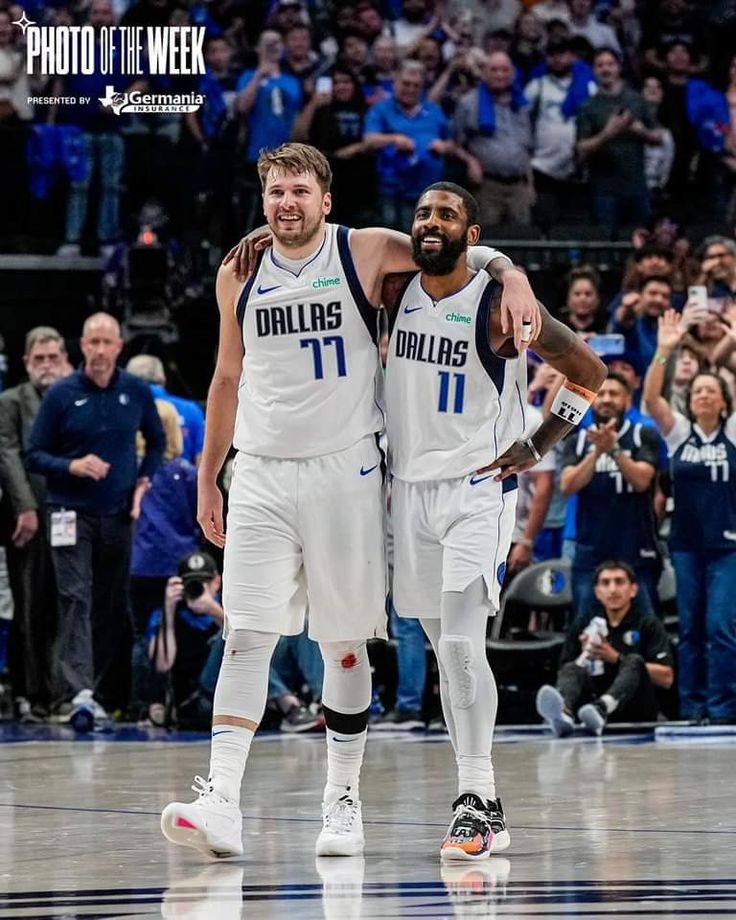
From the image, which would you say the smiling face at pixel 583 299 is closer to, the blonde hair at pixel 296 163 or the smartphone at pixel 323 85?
the smartphone at pixel 323 85

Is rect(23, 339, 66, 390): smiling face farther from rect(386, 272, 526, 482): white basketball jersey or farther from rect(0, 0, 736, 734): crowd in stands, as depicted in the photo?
rect(386, 272, 526, 482): white basketball jersey

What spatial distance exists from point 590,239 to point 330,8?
3.77m

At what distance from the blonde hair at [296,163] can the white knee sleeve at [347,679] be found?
157 centimetres

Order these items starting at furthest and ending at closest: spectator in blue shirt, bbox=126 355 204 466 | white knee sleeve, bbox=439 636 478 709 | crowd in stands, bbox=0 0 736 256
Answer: crowd in stands, bbox=0 0 736 256, spectator in blue shirt, bbox=126 355 204 466, white knee sleeve, bbox=439 636 478 709

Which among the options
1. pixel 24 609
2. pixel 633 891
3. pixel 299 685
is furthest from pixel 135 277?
pixel 633 891

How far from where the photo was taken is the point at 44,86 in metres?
16.1

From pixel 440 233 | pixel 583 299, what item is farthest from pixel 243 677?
pixel 583 299

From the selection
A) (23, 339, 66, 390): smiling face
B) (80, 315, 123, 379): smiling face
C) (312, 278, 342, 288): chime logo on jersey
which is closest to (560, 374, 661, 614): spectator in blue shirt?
(80, 315, 123, 379): smiling face

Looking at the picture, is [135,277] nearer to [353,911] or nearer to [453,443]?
[453,443]

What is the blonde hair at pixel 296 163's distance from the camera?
6.51 metres

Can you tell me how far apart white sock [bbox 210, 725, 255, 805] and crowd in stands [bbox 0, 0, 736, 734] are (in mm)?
4323

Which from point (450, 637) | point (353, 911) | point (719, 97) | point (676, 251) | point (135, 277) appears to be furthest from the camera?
point (719, 97)

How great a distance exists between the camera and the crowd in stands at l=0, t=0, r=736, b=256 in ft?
52.7

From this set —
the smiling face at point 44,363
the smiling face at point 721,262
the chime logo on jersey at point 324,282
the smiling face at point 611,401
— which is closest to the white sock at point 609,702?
the smiling face at point 611,401
